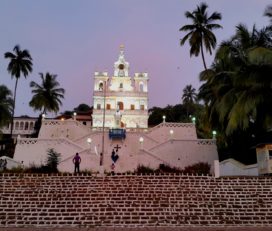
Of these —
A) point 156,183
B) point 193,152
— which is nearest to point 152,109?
point 193,152

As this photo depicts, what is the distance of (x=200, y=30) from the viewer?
36250mm

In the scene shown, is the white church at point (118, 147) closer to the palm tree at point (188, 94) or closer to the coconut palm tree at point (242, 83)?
the coconut palm tree at point (242, 83)

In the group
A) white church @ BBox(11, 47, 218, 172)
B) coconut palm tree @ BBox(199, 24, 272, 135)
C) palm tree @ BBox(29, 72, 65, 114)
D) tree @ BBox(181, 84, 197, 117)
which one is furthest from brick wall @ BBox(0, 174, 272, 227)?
tree @ BBox(181, 84, 197, 117)

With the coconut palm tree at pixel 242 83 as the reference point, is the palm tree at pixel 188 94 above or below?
above

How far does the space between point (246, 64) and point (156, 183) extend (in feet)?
38.3

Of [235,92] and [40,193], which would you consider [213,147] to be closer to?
[235,92]

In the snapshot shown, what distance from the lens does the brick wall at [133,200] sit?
12852 millimetres

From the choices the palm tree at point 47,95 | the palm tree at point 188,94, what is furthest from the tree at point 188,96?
the palm tree at point 47,95

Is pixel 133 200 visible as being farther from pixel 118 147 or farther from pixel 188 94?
pixel 188 94

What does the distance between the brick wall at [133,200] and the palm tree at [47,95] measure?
104ft

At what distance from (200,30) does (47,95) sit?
80.0ft

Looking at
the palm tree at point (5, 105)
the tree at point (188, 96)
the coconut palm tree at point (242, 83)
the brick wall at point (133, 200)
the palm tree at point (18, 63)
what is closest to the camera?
the brick wall at point (133, 200)

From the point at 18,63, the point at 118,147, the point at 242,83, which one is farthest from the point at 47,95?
the point at 242,83

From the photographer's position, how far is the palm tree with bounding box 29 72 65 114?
45.9 meters
